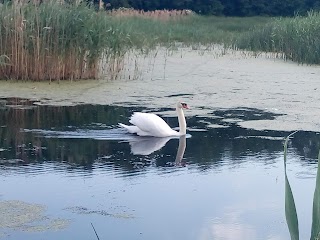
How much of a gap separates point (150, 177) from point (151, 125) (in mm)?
1502

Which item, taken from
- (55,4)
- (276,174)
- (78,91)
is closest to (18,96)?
(78,91)

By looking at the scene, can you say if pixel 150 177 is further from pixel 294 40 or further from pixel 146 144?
pixel 294 40

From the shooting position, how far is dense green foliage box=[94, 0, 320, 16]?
31328 millimetres

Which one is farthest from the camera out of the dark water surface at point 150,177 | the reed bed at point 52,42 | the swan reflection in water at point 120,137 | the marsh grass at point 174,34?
the marsh grass at point 174,34

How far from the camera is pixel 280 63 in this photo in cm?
1440

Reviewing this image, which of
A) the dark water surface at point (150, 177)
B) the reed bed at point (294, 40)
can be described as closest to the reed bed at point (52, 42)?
the dark water surface at point (150, 177)

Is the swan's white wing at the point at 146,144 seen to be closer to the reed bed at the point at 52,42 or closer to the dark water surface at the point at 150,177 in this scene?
the dark water surface at the point at 150,177

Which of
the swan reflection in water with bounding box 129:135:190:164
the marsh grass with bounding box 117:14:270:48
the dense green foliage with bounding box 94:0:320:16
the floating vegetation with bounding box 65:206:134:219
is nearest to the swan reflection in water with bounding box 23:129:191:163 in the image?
the swan reflection in water with bounding box 129:135:190:164

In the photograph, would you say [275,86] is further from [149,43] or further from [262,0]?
[262,0]

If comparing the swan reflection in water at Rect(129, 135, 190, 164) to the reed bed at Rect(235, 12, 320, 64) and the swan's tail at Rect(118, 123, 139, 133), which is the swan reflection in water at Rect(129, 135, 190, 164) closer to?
the swan's tail at Rect(118, 123, 139, 133)

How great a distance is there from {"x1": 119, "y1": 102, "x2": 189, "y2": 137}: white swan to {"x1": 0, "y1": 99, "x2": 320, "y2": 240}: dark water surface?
9 centimetres

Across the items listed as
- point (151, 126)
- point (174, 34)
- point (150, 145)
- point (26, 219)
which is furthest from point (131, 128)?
point (174, 34)

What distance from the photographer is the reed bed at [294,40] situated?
47.3ft

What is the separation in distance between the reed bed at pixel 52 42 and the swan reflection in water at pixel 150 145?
3583 mm
